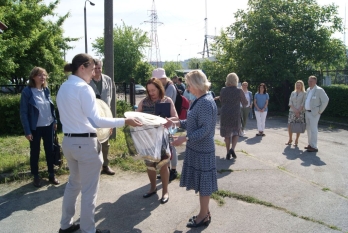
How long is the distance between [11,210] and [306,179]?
4843 mm

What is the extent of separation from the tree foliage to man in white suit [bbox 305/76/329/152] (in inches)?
322

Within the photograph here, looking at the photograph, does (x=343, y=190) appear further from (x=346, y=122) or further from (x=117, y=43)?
(x=117, y=43)

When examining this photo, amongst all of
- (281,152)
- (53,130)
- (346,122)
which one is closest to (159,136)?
(53,130)

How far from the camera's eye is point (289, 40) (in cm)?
1559

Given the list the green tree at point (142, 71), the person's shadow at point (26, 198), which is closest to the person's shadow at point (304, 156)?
the person's shadow at point (26, 198)

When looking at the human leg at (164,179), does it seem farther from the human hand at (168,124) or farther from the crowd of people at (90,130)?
the human hand at (168,124)

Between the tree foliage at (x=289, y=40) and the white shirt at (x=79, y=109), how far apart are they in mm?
14057

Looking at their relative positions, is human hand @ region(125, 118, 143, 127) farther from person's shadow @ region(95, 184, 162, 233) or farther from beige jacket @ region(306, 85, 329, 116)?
beige jacket @ region(306, 85, 329, 116)

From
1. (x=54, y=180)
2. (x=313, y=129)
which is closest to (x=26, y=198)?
(x=54, y=180)

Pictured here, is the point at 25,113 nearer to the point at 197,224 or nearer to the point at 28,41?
the point at 197,224

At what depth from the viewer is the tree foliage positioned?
15.6 metres

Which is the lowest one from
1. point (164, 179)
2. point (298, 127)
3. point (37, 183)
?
point (37, 183)

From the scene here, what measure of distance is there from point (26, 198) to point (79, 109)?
234 cm

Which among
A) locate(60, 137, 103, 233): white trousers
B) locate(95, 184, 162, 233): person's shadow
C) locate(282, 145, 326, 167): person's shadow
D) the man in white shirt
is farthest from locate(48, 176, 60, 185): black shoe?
locate(282, 145, 326, 167): person's shadow
